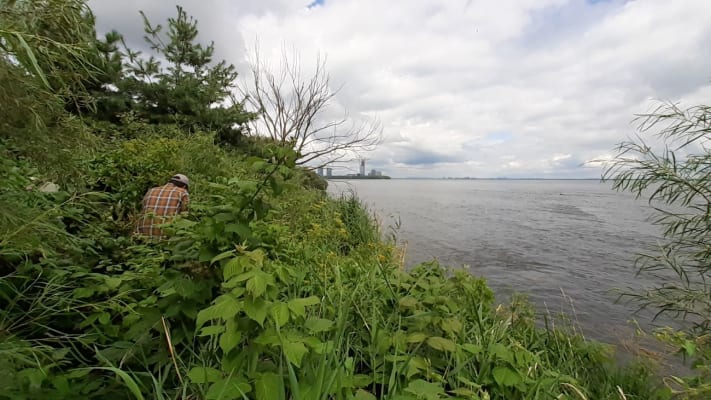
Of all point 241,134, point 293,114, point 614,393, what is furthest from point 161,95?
point 614,393

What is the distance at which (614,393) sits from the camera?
233cm

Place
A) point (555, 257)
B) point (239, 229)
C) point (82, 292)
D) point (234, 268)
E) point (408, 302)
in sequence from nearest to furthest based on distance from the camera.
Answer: point (234, 268) → point (239, 229) → point (82, 292) → point (408, 302) → point (555, 257)

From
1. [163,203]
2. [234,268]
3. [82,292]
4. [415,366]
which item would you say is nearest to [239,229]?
[234,268]

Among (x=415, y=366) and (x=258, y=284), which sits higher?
→ (x=258, y=284)

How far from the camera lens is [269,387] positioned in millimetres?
1067

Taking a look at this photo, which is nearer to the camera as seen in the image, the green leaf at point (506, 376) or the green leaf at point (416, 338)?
the green leaf at point (506, 376)

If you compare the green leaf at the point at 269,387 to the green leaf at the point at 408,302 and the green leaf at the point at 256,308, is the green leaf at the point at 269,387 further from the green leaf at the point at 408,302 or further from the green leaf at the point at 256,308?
the green leaf at the point at 408,302

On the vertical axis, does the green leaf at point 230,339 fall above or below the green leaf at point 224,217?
below

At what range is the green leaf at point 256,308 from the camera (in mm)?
1049

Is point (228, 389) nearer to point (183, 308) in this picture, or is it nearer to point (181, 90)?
point (183, 308)

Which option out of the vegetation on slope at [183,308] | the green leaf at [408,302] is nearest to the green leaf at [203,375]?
the vegetation on slope at [183,308]

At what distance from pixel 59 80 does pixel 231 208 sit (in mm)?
801

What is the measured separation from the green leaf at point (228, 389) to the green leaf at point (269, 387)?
0.04m

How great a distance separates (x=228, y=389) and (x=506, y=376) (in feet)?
4.55
